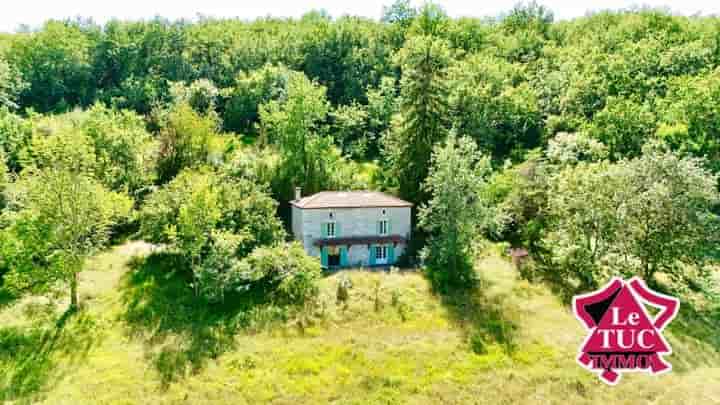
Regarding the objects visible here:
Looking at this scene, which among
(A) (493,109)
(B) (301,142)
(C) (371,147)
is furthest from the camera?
(C) (371,147)

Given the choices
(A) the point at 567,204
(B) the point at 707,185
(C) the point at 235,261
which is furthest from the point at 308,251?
(B) the point at 707,185

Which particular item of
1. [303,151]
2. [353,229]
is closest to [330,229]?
[353,229]

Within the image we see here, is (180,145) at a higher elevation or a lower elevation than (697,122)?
lower

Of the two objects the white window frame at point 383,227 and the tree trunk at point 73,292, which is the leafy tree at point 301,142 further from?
the tree trunk at point 73,292

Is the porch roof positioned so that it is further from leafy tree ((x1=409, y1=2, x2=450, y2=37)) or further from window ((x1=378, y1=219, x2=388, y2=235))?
leafy tree ((x1=409, y1=2, x2=450, y2=37))

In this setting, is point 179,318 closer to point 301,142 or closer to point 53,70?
point 301,142

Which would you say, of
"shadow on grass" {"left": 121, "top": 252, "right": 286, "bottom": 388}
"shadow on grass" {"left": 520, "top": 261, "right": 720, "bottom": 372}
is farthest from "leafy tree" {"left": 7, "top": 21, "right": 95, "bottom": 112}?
"shadow on grass" {"left": 520, "top": 261, "right": 720, "bottom": 372}

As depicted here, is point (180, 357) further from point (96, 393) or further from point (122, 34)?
point (122, 34)
